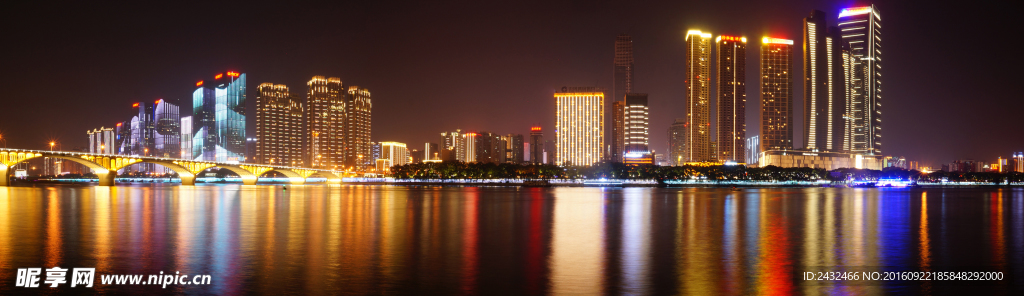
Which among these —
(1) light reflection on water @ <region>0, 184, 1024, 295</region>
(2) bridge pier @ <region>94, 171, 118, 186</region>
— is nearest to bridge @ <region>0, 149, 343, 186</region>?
(2) bridge pier @ <region>94, 171, 118, 186</region>

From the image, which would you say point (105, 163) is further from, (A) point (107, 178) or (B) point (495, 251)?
(B) point (495, 251)

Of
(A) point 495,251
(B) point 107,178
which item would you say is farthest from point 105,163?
(A) point 495,251

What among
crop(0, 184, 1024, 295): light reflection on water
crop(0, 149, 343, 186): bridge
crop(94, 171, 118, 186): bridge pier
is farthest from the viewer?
crop(94, 171, 118, 186): bridge pier

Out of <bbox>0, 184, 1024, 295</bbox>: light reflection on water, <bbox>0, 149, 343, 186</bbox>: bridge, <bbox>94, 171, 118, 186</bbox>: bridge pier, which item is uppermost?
<bbox>0, 149, 343, 186</bbox>: bridge

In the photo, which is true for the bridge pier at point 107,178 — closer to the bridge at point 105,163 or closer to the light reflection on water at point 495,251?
the bridge at point 105,163

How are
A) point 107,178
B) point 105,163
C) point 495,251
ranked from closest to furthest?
1. point 495,251
2. point 105,163
3. point 107,178

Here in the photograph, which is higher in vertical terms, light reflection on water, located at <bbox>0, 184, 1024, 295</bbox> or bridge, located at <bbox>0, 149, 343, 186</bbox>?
bridge, located at <bbox>0, 149, 343, 186</bbox>

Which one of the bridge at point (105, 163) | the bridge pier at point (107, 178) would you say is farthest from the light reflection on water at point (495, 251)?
the bridge pier at point (107, 178)

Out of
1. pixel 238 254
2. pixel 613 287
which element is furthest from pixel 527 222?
pixel 613 287

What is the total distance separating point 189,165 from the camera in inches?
5945

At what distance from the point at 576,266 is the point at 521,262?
1.97 metres

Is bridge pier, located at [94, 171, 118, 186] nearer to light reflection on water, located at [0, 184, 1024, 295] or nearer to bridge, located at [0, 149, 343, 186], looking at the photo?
bridge, located at [0, 149, 343, 186]

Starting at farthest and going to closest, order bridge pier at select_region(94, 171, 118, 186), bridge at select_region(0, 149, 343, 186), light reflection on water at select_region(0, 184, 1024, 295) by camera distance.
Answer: bridge pier at select_region(94, 171, 118, 186)
bridge at select_region(0, 149, 343, 186)
light reflection on water at select_region(0, 184, 1024, 295)

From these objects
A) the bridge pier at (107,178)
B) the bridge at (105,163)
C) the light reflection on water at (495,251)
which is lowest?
the bridge pier at (107,178)
